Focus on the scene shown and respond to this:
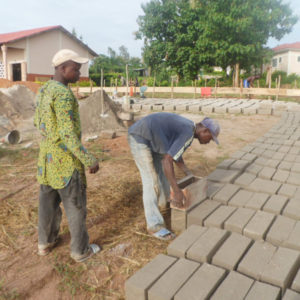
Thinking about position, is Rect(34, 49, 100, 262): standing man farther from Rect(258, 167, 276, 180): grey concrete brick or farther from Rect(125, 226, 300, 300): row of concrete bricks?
Rect(258, 167, 276, 180): grey concrete brick

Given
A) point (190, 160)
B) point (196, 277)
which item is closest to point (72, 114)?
point (196, 277)

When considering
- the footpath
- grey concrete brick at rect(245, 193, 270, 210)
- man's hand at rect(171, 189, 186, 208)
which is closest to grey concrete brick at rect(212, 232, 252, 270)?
the footpath

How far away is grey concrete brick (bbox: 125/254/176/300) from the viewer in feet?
6.00

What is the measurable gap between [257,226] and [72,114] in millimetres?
1698

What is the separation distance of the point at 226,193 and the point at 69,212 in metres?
1.63

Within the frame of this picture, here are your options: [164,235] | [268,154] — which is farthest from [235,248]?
[268,154]

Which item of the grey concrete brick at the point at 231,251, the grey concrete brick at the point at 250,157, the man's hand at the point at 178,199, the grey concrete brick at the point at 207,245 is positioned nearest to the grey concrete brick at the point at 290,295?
the grey concrete brick at the point at 231,251

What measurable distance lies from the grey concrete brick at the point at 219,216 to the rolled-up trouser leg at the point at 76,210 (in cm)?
103

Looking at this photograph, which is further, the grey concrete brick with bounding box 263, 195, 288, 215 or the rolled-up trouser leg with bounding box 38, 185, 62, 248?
the grey concrete brick with bounding box 263, 195, 288, 215

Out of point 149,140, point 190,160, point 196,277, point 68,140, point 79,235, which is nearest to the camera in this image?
point 196,277

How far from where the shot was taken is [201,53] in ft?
77.9

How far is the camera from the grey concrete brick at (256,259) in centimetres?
199

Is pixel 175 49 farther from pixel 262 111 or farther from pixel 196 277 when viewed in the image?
pixel 196 277

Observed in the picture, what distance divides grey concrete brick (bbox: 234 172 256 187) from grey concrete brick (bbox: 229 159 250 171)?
0.43 feet
